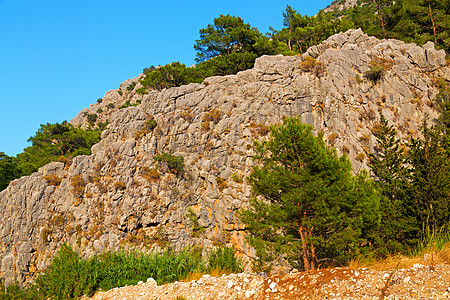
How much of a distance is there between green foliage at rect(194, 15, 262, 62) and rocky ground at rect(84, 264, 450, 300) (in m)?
39.9

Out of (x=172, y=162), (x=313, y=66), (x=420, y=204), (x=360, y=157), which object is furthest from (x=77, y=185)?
(x=420, y=204)

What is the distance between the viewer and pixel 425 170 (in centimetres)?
1303

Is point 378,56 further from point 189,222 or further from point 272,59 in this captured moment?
point 189,222

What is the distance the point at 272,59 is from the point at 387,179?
834 inches

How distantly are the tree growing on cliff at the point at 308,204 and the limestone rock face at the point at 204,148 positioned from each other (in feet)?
44.1

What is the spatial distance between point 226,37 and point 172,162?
23721mm

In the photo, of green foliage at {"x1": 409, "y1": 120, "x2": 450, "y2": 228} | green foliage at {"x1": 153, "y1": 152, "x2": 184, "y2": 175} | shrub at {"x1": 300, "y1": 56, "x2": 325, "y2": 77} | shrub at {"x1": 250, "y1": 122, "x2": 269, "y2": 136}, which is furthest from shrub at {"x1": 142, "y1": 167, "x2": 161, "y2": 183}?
green foliage at {"x1": 409, "y1": 120, "x2": 450, "y2": 228}

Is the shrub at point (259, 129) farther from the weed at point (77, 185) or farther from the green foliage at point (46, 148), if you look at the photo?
the green foliage at point (46, 148)

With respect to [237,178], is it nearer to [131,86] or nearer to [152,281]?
[152,281]

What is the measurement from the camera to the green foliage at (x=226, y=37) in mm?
43250

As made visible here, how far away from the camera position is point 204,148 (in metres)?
30.9

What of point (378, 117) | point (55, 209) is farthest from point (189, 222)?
point (378, 117)

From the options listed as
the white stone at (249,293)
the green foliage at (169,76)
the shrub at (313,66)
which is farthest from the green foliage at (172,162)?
the white stone at (249,293)

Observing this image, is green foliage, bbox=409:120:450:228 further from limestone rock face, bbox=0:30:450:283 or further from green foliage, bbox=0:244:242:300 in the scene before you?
limestone rock face, bbox=0:30:450:283
